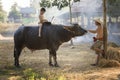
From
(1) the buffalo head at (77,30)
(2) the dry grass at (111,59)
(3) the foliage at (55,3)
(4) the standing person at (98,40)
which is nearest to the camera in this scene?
(2) the dry grass at (111,59)

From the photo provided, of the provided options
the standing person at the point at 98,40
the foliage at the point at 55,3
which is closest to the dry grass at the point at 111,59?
the standing person at the point at 98,40

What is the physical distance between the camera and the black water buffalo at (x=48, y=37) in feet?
42.5

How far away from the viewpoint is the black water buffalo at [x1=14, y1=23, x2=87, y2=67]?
12945 millimetres

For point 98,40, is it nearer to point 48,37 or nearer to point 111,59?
point 111,59

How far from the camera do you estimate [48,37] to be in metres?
13.2

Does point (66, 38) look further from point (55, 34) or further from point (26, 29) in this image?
point (26, 29)

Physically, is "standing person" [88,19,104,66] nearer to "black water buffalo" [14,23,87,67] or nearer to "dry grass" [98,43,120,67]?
"dry grass" [98,43,120,67]

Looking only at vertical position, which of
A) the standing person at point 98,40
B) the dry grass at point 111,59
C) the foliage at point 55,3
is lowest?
the dry grass at point 111,59

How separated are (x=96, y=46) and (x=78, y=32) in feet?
3.06

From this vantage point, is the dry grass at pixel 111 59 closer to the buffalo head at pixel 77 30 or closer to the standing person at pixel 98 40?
the standing person at pixel 98 40

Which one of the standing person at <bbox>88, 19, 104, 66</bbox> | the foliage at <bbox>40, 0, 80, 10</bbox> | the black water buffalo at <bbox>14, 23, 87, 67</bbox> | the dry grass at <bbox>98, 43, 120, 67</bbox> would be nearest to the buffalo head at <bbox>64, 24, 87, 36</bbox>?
the black water buffalo at <bbox>14, 23, 87, 67</bbox>

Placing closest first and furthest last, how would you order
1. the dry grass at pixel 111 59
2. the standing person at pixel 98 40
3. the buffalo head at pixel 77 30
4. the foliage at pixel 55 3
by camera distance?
the dry grass at pixel 111 59
the standing person at pixel 98 40
the buffalo head at pixel 77 30
the foliage at pixel 55 3

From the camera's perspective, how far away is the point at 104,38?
42.3 ft

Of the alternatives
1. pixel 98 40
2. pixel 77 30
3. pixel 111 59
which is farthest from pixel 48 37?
pixel 111 59
